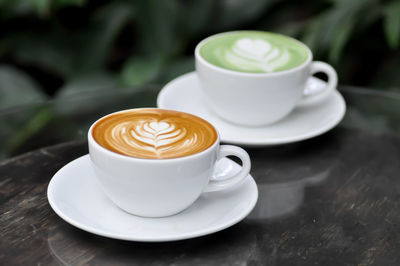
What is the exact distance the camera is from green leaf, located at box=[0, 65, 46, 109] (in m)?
1.62

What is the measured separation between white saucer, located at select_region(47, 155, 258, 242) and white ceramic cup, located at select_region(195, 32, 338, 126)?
0.19 m

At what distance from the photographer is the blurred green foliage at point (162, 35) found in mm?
1610

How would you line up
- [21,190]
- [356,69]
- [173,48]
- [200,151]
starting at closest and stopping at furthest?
[200,151] < [21,190] < [173,48] < [356,69]

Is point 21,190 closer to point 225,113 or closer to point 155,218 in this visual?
point 155,218

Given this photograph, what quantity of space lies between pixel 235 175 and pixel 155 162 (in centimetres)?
13

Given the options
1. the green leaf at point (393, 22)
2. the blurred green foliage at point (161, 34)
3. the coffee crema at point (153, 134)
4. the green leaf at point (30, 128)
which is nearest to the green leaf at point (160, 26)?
the blurred green foliage at point (161, 34)

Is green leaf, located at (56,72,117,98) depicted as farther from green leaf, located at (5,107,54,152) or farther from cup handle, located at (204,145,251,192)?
cup handle, located at (204,145,251,192)

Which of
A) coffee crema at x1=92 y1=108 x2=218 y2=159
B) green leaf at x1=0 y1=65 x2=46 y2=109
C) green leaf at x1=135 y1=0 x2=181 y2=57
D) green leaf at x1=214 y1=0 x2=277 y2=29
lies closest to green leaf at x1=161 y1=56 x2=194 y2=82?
green leaf at x1=135 y1=0 x2=181 y2=57

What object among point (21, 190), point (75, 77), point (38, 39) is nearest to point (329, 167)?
point (21, 190)

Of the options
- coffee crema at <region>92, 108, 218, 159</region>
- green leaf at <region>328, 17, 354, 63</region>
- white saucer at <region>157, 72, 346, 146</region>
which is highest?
coffee crema at <region>92, 108, 218, 159</region>

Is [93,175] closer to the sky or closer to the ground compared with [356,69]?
closer to the sky

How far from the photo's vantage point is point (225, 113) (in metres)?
0.94

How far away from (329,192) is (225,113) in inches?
9.2

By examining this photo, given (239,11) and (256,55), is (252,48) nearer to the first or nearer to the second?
(256,55)
